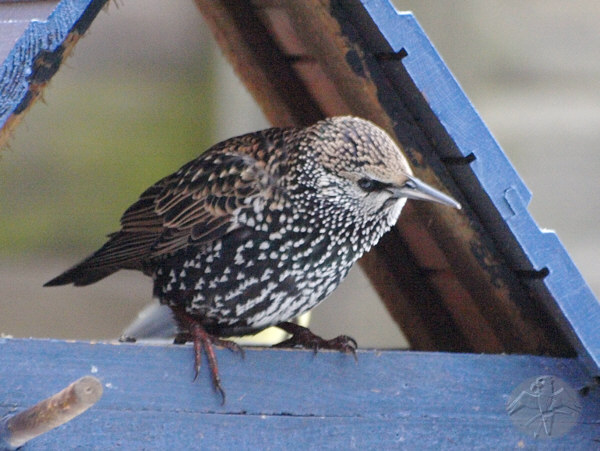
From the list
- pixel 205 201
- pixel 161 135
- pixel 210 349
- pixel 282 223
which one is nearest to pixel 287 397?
pixel 210 349

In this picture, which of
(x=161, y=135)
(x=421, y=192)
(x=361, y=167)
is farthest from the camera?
(x=161, y=135)

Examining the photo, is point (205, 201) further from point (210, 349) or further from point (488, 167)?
point (488, 167)

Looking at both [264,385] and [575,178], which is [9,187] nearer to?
[575,178]

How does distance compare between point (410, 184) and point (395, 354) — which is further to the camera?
point (395, 354)

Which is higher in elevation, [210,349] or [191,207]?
[191,207]

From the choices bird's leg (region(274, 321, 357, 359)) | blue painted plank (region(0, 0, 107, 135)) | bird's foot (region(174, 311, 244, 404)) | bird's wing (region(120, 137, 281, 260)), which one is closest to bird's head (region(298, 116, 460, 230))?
bird's wing (region(120, 137, 281, 260))

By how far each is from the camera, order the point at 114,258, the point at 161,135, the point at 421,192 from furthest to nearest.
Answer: the point at 161,135 < the point at 114,258 < the point at 421,192

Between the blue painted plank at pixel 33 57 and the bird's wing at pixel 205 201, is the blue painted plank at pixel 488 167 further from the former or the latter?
the blue painted plank at pixel 33 57

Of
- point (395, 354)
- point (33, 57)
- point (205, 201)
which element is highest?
point (33, 57)

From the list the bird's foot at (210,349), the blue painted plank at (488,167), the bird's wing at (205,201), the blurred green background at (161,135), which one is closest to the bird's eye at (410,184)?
the blue painted plank at (488,167)
